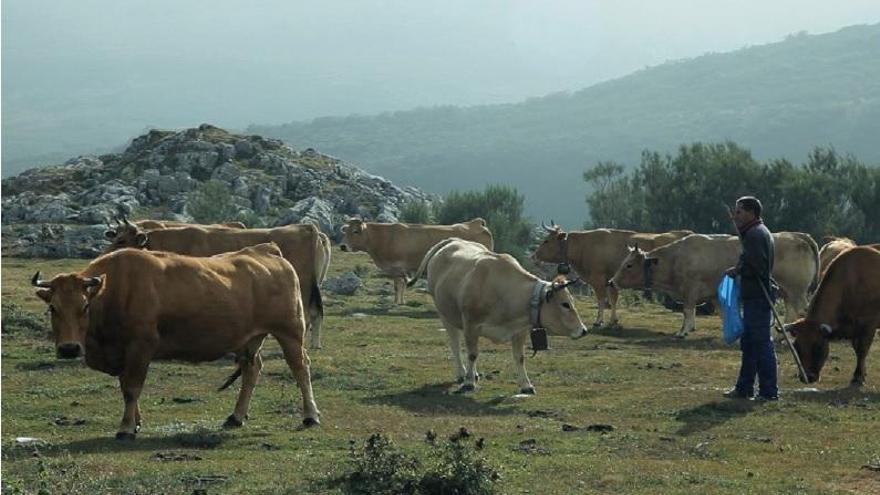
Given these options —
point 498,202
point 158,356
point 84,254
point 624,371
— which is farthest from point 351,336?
point 498,202

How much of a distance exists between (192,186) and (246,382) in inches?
3195

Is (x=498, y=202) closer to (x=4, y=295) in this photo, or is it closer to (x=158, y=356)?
(x=4, y=295)

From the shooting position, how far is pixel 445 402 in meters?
19.9

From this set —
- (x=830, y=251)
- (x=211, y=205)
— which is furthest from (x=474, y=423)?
(x=211, y=205)

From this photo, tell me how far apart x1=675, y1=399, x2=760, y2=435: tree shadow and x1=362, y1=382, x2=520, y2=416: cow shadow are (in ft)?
8.36

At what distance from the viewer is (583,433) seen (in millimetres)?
16703

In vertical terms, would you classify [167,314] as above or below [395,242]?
above

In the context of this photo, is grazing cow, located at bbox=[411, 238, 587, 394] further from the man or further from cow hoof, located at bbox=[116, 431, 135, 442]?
cow hoof, located at bbox=[116, 431, 135, 442]

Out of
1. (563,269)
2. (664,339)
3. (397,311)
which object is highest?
(563,269)

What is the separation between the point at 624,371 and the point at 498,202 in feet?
211

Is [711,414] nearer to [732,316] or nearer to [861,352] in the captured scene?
[732,316]

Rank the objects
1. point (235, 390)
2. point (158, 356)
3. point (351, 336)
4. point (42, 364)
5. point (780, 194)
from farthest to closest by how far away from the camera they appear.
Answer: point (780, 194) → point (351, 336) → point (42, 364) → point (235, 390) → point (158, 356)

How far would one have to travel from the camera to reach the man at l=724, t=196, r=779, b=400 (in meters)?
19.3

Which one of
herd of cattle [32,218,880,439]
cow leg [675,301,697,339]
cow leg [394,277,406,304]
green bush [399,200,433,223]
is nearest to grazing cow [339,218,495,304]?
cow leg [394,277,406,304]
